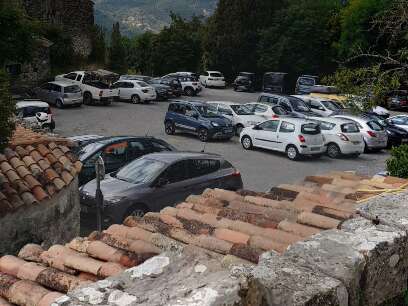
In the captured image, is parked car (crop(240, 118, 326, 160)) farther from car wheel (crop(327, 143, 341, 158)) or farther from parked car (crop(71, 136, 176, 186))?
parked car (crop(71, 136, 176, 186))

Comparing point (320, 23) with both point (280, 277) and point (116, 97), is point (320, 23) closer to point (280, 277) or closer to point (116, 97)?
point (116, 97)

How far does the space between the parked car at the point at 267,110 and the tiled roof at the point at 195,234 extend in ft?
67.3

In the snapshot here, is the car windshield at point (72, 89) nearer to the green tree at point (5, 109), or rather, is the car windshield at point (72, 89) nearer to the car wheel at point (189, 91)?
the car wheel at point (189, 91)

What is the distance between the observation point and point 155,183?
1331 centimetres

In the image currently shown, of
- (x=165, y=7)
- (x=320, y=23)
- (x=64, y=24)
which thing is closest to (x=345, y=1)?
(x=320, y=23)

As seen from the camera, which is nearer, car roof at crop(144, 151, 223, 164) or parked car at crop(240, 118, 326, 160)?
car roof at crop(144, 151, 223, 164)

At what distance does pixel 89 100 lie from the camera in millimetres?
35219

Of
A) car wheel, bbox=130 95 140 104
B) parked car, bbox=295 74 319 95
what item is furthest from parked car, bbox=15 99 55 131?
parked car, bbox=295 74 319 95

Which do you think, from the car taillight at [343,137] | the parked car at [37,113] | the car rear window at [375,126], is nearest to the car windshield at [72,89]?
the parked car at [37,113]

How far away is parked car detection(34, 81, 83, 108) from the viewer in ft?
107

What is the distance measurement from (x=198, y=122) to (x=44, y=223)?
17.0m

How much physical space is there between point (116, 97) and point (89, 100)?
2.37 metres

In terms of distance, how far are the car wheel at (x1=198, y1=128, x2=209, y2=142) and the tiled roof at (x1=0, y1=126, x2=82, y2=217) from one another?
14.0m

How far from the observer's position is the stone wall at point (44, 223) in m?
7.96
